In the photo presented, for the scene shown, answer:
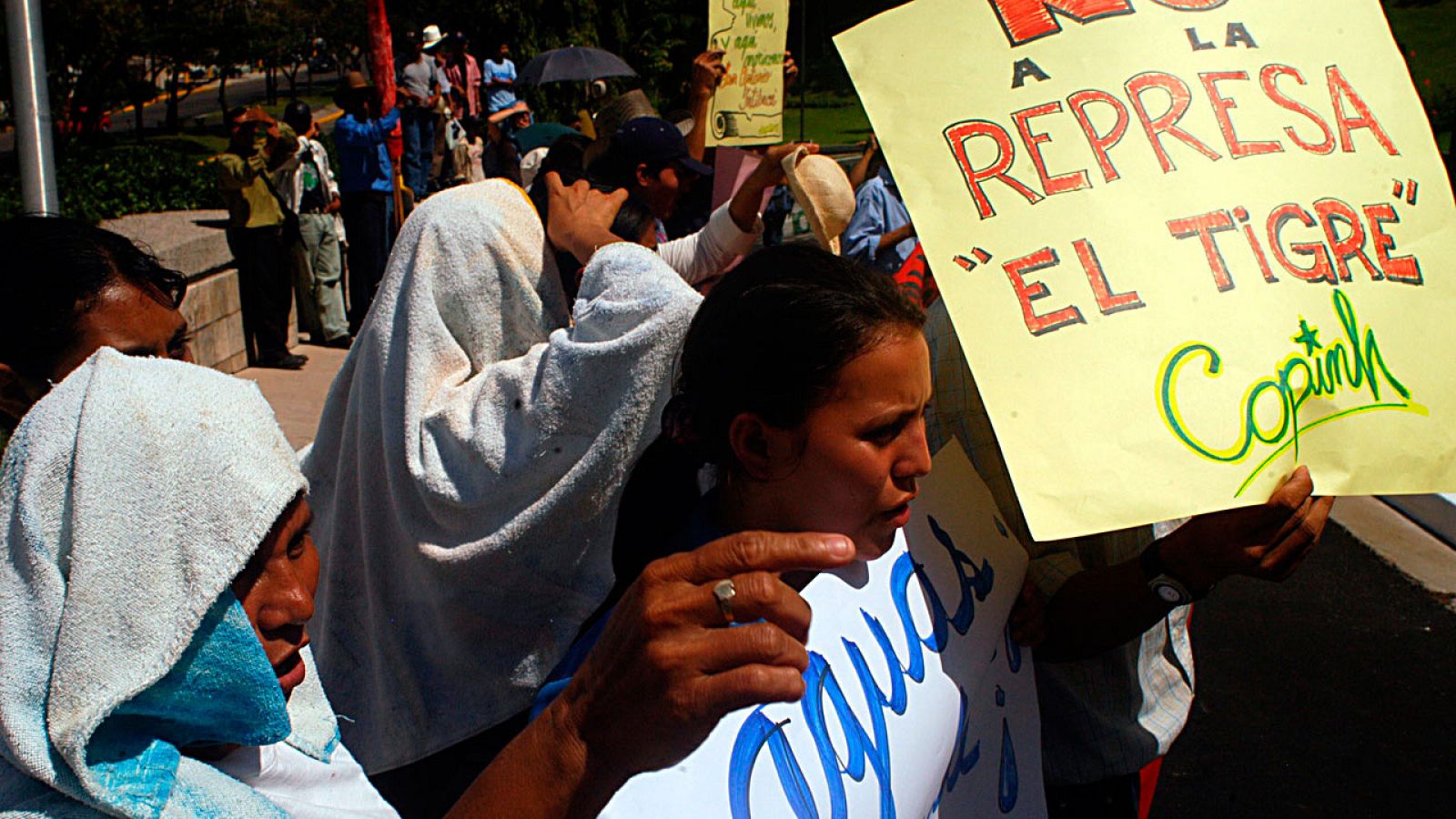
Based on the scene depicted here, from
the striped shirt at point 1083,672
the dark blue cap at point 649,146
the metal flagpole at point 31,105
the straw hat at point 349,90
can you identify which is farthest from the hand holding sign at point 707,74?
the straw hat at point 349,90

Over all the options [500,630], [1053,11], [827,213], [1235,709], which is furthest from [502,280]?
[1235,709]

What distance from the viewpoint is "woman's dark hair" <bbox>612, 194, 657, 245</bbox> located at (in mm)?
2844

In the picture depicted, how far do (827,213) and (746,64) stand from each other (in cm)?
279

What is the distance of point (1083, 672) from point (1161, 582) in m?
0.22

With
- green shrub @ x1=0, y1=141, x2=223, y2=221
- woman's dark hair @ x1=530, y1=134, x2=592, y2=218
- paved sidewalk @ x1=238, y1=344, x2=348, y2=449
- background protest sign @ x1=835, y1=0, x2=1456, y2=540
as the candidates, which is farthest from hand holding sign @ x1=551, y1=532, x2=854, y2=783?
green shrub @ x1=0, y1=141, x2=223, y2=221

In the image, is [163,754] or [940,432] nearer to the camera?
[163,754]

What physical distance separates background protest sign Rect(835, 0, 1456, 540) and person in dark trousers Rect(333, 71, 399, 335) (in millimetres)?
8266

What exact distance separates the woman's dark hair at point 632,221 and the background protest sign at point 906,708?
4.32ft

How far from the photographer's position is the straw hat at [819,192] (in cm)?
275

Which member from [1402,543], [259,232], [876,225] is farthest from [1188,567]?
[259,232]

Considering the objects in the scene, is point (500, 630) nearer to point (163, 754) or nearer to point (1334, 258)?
point (163, 754)

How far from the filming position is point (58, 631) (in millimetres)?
1142

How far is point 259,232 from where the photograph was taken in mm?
8172

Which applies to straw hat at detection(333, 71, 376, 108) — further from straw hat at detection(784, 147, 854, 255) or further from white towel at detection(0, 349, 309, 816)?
white towel at detection(0, 349, 309, 816)
